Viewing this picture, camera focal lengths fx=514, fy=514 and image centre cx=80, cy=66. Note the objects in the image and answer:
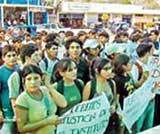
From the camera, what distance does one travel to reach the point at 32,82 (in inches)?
174

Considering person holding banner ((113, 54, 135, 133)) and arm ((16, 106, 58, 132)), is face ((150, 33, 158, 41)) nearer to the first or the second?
person holding banner ((113, 54, 135, 133))

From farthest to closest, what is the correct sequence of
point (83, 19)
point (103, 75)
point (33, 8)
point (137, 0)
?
point (137, 0)
point (83, 19)
point (33, 8)
point (103, 75)

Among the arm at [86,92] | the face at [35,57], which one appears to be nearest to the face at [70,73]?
the arm at [86,92]

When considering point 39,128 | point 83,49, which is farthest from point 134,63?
point 39,128

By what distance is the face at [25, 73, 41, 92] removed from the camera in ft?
14.5

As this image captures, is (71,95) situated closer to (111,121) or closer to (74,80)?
(74,80)

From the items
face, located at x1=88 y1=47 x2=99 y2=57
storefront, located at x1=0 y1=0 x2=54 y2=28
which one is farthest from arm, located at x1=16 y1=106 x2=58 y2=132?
storefront, located at x1=0 y1=0 x2=54 y2=28

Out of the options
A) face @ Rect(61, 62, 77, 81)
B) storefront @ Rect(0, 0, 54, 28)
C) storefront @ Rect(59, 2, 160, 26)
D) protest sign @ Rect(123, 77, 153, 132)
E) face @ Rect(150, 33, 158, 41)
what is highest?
face @ Rect(61, 62, 77, 81)

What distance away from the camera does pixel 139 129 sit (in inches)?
234

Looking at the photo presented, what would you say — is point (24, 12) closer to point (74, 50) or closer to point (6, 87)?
point (74, 50)

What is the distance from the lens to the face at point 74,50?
20.9 feet

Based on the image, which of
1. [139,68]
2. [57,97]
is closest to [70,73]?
[57,97]

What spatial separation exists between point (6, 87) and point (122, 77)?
127cm

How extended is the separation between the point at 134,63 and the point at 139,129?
770mm
